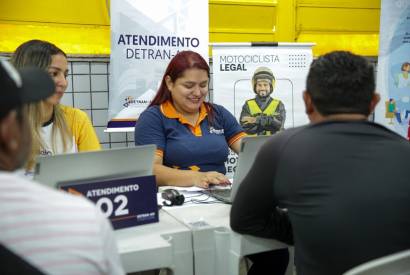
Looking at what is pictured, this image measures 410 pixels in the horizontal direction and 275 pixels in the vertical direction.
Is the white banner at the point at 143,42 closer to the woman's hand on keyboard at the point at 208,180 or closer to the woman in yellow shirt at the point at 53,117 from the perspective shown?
the woman in yellow shirt at the point at 53,117

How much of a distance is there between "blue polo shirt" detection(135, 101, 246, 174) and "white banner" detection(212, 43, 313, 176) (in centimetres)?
108

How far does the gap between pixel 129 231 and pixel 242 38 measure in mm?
→ 2655

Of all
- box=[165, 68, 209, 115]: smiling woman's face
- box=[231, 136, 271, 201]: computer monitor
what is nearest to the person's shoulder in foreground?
box=[231, 136, 271, 201]: computer monitor

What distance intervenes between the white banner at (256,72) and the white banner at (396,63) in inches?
23.3

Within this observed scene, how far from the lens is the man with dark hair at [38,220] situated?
0.64 m

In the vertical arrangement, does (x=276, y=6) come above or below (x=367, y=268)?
above

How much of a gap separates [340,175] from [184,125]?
126 cm

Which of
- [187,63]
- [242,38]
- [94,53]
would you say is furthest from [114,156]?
[242,38]

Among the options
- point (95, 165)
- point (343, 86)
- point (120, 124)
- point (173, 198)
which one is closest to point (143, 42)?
point (120, 124)

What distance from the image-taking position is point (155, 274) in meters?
1.94

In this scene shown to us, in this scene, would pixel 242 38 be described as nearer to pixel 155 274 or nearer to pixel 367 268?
pixel 155 274

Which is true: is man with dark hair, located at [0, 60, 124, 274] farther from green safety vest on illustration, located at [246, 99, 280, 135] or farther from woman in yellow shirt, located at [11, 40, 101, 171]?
green safety vest on illustration, located at [246, 99, 280, 135]

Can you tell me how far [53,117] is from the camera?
2.10 m

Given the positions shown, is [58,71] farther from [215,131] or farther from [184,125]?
[215,131]
